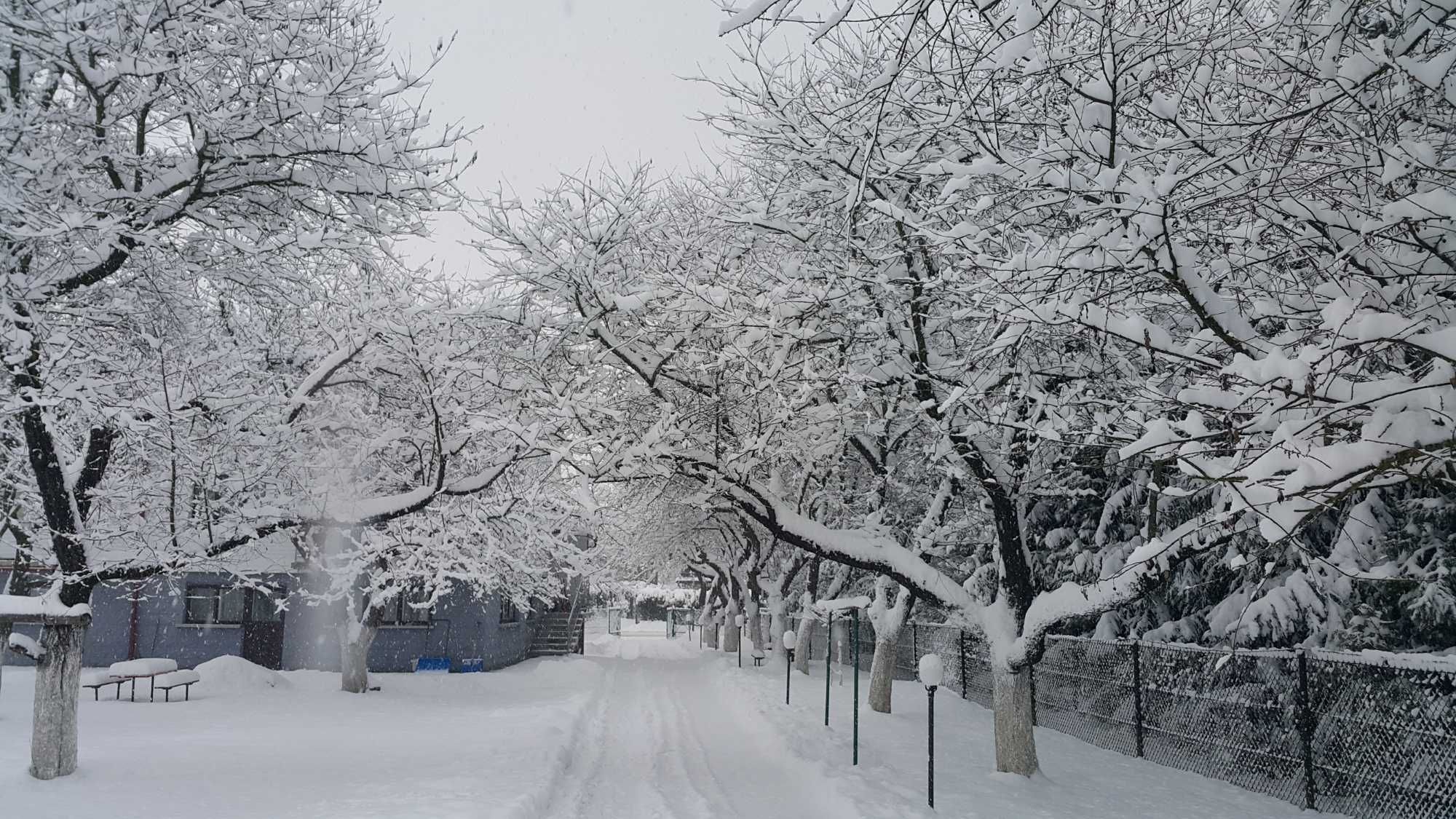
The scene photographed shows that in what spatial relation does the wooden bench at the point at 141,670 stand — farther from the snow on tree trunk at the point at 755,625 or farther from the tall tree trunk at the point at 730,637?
the tall tree trunk at the point at 730,637

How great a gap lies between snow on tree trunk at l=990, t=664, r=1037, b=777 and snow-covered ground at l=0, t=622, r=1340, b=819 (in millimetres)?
239

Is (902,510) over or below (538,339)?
below

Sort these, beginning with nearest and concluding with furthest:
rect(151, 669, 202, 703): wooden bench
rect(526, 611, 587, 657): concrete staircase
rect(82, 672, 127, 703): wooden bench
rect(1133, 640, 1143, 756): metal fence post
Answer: rect(1133, 640, 1143, 756): metal fence post → rect(82, 672, 127, 703): wooden bench → rect(151, 669, 202, 703): wooden bench → rect(526, 611, 587, 657): concrete staircase

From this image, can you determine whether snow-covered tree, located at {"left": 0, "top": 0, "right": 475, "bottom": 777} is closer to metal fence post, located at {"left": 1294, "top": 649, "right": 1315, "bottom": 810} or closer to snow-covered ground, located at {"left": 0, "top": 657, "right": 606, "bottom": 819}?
snow-covered ground, located at {"left": 0, "top": 657, "right": 606, "bottom": 819}

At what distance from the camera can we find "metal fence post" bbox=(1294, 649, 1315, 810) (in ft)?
31.5

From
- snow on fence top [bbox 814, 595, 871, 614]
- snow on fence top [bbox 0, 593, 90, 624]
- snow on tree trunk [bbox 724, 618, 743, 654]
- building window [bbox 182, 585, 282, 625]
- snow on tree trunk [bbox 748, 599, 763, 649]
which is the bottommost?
snow on tree trunk [bbox 724, 618, 743, 654]

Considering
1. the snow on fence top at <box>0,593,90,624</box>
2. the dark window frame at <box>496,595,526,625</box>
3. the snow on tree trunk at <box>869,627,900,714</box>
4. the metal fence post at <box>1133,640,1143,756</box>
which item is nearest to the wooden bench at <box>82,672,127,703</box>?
the snow on fence top at <box>0,593,90,624</box>

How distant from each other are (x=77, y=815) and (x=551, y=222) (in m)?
7.95

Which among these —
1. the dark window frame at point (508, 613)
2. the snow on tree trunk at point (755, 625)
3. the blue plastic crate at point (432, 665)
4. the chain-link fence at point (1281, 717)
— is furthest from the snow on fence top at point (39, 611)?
the snow on tree trunk at point (755, 625)

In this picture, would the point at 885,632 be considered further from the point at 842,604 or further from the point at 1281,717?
the point at 1281,717

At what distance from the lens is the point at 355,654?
2105 cm

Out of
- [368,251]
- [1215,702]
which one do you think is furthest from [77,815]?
[1215,702]

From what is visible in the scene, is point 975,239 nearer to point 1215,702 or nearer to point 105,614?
point 1215,702

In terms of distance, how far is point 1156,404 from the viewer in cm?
646
